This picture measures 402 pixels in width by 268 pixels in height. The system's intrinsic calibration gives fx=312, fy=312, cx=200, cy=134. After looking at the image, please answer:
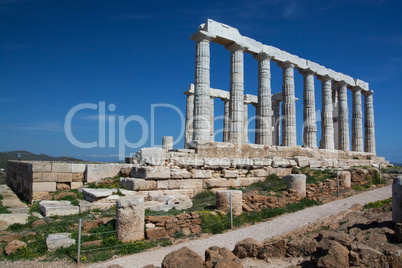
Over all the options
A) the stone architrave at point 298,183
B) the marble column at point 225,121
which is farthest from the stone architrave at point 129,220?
the marble column at point 225,121

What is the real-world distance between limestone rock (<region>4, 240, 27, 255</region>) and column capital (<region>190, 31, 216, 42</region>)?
15.3 meters

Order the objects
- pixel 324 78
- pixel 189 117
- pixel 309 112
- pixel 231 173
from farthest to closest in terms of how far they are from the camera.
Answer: pixel 189 117
pixel 324 78
pixel 309 112
pixel 231 173

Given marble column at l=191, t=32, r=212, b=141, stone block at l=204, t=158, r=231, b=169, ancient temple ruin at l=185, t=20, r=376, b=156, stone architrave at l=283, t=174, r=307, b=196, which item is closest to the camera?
stone architrave at l=283, t=174, r=307, b=196

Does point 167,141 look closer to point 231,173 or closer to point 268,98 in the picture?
point 268,98

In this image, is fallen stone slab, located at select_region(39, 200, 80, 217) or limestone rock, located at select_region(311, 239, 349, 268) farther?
fallen stone slab, located at select_region(39, 200, 80, 217)

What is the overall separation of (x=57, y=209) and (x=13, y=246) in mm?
3013

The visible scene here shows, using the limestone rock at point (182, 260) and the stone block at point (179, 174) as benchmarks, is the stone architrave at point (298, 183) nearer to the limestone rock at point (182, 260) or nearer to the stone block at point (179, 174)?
the stone block at point (179, 174)

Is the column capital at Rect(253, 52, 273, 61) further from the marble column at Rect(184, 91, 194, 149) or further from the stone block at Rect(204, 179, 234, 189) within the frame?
the stone block at Rect(204, 179, 234, 189)

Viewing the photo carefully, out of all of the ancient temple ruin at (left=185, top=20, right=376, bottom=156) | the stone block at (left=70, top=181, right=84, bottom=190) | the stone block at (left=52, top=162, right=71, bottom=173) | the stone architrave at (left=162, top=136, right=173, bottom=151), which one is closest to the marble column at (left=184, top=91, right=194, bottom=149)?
the ancient temple ruin at (left=185, top=20, right=376, bottom=156)

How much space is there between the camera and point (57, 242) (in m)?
7.46

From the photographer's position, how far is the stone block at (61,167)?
13240 mm

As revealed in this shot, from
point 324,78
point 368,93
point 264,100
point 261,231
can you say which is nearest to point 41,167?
point 261,231

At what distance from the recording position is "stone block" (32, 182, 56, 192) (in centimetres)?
1270

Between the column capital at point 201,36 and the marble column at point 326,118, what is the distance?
13.2 m
